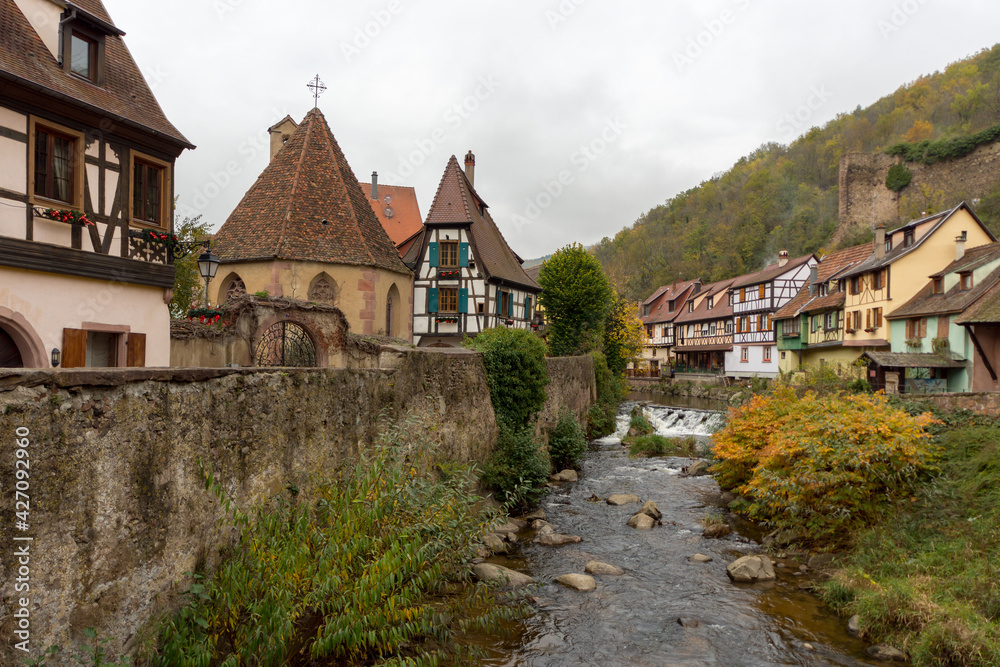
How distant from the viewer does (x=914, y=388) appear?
73.5 feet

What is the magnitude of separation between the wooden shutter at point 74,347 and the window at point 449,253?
70.1 feet

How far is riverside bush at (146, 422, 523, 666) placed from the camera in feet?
16.6

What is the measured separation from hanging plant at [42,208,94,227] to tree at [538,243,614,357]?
2423 cm

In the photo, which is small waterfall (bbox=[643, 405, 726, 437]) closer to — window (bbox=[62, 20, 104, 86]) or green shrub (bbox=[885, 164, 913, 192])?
window (bbox=[62, 20, 104, 86])

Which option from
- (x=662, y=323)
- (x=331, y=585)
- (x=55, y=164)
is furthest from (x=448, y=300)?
(x=662, y=323)

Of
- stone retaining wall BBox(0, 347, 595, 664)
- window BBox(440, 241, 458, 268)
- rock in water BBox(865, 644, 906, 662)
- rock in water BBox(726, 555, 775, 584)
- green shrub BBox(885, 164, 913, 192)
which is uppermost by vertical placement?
green shrub BBox(885, 164, 913, 192)

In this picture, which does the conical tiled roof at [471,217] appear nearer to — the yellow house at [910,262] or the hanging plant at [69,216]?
the yellow house at [910,262]

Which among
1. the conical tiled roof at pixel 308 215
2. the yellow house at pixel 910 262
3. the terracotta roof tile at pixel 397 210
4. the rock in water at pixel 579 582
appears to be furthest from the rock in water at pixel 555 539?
the terracotta roof tile at pixel 397 210

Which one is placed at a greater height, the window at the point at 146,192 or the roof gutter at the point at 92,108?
the roof gutter at the point at 92,108

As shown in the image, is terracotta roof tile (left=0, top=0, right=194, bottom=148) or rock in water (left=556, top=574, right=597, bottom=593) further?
terracotta roof tile (left=0, top=0, right=194, bottom=148)

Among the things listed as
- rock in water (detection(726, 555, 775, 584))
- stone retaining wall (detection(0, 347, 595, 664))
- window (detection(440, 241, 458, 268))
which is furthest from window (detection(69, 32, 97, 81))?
window (detection(440, 241, 458, 268))

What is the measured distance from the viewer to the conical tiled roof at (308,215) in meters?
21.0

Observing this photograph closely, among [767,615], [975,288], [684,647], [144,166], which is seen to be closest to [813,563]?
[767,615]

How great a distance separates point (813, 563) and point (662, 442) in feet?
40.6
